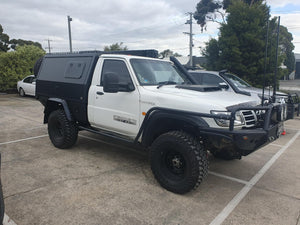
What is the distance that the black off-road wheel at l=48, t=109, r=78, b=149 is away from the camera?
522cm

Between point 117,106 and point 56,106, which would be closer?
point 117,106

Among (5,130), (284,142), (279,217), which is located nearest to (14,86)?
(5,130)

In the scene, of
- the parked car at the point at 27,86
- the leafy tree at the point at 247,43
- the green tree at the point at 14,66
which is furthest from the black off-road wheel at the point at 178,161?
the green tree at the point at 14,66

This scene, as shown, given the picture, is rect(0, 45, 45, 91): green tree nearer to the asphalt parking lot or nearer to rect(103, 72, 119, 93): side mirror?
the asphalt parking lot

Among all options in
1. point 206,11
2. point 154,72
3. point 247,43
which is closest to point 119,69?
point 154,72

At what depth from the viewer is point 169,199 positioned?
3480 mm

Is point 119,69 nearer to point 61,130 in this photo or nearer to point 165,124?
point 165,124

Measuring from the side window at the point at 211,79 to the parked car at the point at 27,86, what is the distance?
34.6 feet

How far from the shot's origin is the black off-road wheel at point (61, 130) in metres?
5.22

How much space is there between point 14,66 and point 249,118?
17077 millimetres

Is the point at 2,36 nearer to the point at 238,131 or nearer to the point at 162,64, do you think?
the point at 162,64

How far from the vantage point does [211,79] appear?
334 inches

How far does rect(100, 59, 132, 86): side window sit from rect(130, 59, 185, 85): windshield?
17 centimetres

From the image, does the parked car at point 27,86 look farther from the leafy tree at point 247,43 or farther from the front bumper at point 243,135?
the front bumper at point 243,135
